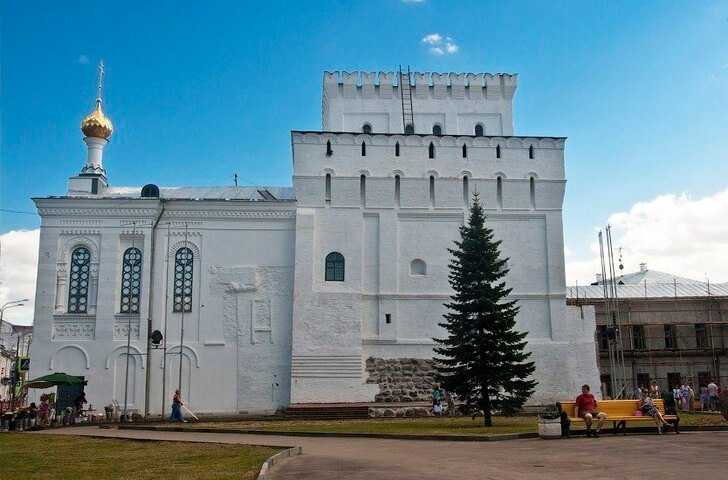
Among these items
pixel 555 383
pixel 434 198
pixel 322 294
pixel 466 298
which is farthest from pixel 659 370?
pixel 466 298

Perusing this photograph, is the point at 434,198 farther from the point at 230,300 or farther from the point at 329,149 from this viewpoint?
the point at 230,300

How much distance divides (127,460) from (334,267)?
58.5 ft

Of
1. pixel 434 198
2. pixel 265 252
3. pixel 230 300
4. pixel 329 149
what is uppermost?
pixel 329 149

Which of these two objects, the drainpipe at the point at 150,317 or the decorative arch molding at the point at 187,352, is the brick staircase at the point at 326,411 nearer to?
the decorative arch molding at the point at 187,352

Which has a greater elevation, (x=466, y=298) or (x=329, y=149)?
(x=329, y=149)

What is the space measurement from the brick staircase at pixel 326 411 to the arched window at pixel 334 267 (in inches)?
201

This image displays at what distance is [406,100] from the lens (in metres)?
33.0

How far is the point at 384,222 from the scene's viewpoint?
29.5 meters

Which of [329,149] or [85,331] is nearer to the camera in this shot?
[85,331]

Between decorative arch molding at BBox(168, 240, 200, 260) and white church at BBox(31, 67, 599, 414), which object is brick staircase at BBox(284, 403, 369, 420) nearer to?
white church at BBox(31, 67, 599, 414)

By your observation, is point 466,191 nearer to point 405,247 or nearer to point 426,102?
point 405,247

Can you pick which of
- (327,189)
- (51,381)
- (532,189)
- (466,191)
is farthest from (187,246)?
(532,189)

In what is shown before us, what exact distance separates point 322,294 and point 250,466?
18.5 meters

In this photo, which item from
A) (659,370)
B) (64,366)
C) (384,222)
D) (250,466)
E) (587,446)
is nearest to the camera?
(250,466)
